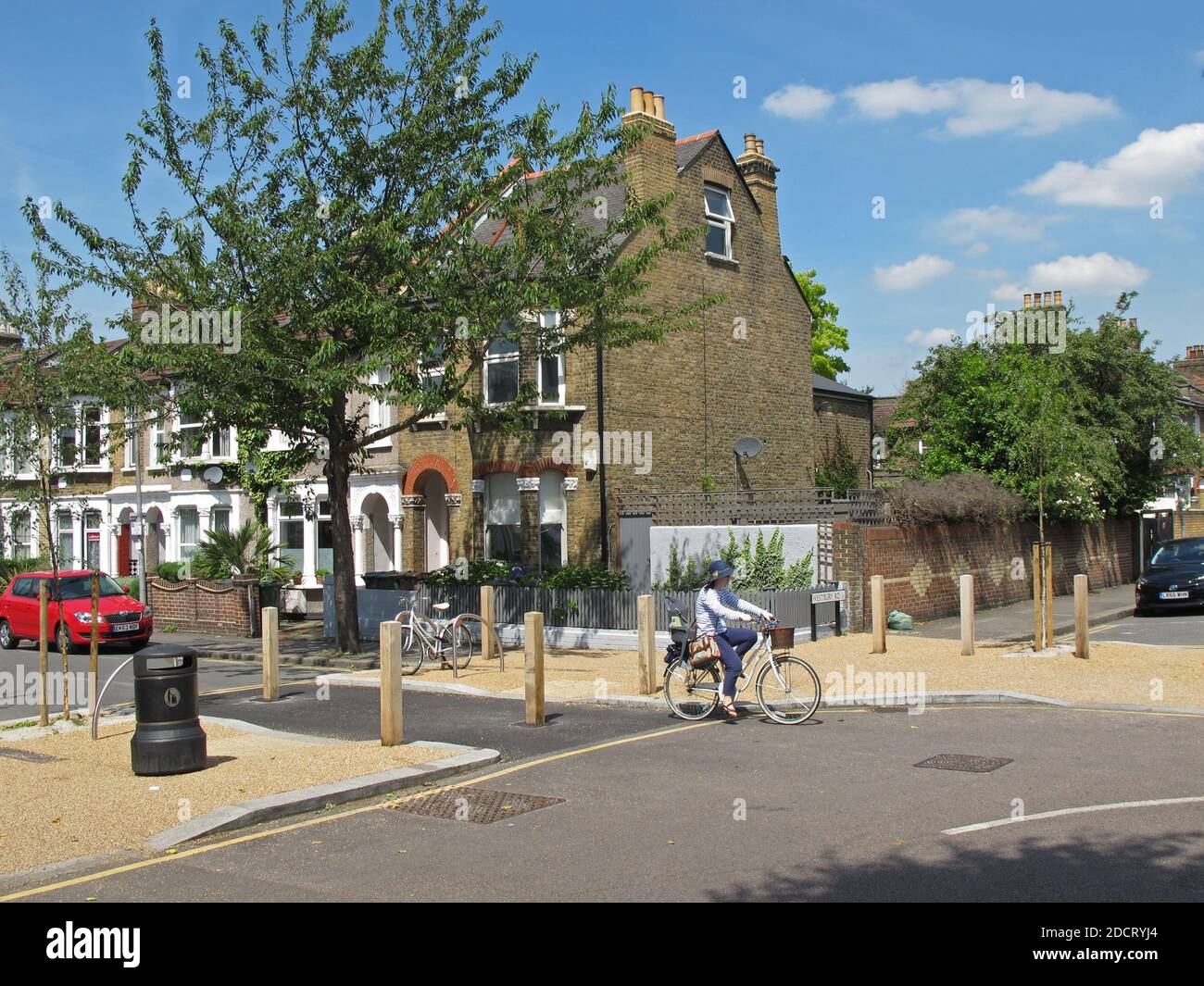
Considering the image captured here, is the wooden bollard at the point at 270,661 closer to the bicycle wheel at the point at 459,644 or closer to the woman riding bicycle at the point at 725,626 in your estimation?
the bicycle wheel at the point at 459,644

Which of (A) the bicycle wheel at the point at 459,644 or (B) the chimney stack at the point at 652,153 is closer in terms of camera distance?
(A) the bicycle wheel at the point at 459,644

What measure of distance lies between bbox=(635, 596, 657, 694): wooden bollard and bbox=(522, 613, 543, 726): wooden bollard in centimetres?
198

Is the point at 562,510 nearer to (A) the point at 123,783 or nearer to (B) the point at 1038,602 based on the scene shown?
(B) the point at 1038,602

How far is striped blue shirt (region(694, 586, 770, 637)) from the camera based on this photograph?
1167 centimetres

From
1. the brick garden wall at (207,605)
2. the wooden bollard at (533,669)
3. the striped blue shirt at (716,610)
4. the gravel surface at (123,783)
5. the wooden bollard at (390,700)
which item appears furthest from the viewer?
the brick garden wall at (207,605)

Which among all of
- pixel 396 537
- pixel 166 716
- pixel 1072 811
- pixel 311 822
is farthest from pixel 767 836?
pixel 396 537

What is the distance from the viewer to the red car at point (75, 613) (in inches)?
860

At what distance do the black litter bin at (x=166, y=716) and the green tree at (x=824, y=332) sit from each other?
1733 inches

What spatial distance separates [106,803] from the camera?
837 cm

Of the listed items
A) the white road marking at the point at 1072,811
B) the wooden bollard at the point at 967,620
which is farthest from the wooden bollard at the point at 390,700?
the wooden bollard at the point at 967,620

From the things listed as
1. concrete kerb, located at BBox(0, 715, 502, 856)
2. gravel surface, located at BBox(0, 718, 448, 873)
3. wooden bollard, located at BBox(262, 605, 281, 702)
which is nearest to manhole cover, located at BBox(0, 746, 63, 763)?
gravel surface, located at BBox(0, 718, 448, 873)

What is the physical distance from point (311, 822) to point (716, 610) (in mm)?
5112
